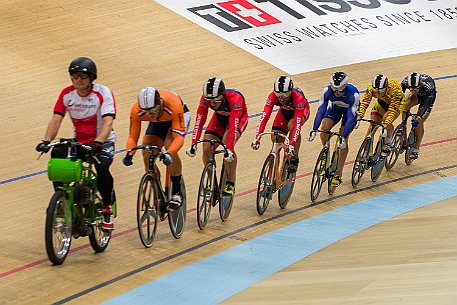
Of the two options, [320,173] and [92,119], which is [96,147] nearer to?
[92,119]

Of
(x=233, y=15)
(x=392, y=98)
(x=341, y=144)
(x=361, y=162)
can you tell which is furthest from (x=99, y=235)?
(x=233, y=15)

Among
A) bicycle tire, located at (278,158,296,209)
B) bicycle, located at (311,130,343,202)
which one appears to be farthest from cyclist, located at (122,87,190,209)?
bicycle, located at (311,130,343,202)

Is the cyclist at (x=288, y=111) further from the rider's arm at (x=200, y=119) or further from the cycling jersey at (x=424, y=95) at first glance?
the cycling jersey at (x=424, y=95)

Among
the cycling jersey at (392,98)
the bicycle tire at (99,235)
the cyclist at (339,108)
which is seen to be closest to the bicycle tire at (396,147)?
the cycling jersey at (392,98)

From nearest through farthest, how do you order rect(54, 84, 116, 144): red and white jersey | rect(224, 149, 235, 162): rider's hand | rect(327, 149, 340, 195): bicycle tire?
rect(54, 84, 116, 144): red and white jersey → rect(224, 149, 235, 162): rider's hand → rect(327, 149, 340, 195): bicycle tire

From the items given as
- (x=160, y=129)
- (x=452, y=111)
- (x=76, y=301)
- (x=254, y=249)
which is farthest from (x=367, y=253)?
(x=452, y=111)

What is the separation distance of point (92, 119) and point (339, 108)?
3.30 metres

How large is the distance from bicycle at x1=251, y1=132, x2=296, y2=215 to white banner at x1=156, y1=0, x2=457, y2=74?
4373 millimetres

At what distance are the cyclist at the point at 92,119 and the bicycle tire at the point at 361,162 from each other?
3.54 m

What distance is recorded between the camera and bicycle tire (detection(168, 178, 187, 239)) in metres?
7.28

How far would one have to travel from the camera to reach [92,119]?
260 inches

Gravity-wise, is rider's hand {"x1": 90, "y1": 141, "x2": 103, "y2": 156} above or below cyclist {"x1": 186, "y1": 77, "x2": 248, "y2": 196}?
above

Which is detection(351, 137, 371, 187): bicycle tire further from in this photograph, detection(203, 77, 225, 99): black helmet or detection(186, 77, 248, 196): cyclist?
detection(203, 77, 225, 99): black helmet

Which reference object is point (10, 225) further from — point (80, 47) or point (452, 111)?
point (452, 111)
